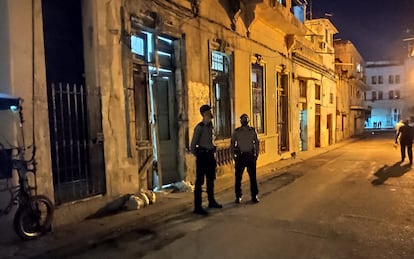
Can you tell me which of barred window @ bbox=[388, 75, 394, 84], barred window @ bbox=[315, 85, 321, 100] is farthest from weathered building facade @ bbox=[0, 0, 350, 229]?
barred window @ bbox=[388, 75, 394, 84]

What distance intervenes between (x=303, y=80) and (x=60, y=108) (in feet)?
61.4

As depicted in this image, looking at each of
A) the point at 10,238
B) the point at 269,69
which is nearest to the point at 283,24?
the point at 269,69

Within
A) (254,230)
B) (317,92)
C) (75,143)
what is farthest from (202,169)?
(317,92)

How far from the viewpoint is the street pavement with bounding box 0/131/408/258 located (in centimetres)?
546

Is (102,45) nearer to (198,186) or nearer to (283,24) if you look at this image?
(198,186)

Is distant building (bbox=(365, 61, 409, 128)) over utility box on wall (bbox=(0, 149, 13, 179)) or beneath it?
over

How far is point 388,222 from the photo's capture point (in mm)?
7008

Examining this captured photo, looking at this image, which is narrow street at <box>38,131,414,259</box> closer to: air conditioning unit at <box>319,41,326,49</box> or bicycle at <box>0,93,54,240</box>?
bicycle at <box>0,93,54,240</box>

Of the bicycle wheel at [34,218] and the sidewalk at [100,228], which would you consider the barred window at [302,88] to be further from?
the bicycle wheel at [34,218]

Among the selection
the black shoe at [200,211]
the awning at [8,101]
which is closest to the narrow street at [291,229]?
the black shoe at [200,211]

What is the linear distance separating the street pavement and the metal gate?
0.77 meters

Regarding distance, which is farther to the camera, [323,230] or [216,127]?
[216,127]

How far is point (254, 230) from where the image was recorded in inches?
254

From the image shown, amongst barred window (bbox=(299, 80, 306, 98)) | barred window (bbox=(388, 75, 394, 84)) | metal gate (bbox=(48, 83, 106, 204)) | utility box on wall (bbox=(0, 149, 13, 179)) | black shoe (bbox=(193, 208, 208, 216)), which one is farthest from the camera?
barred window (bbox=(388, 75, 394, 84))
